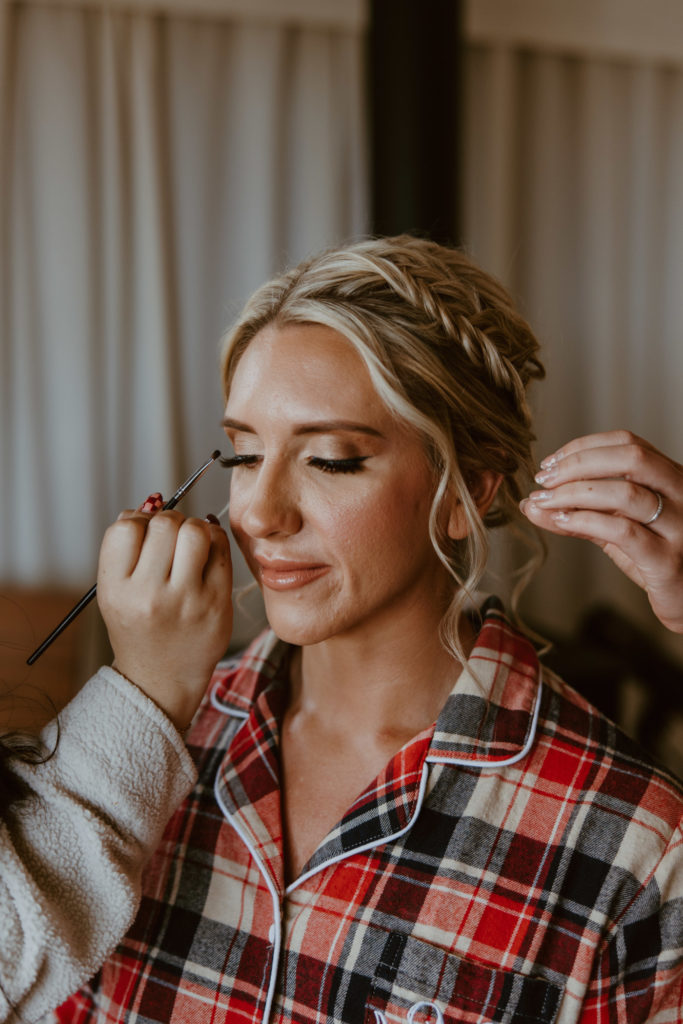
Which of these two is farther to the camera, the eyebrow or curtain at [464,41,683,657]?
curtain at [464,41,683,657]

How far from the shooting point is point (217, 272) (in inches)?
139

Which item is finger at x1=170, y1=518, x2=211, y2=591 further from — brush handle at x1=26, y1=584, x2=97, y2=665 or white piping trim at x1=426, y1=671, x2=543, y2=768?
white piping trim at x1=426, y1=671, x2=543, y2=768

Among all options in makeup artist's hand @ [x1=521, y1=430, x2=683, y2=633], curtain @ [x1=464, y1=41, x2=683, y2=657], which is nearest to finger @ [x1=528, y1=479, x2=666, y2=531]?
makeup artist's hand @ [x1=521, y1=430, x2=683, y2=633]

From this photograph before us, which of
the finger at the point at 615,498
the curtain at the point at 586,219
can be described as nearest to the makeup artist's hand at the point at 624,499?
the finger at the point at 615,498

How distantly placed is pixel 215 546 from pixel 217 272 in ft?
8.43

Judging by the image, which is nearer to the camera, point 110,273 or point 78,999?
point 78,999

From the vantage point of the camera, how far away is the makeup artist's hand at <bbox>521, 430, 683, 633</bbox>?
3.32 ft

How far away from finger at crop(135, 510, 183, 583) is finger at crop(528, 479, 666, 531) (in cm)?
45

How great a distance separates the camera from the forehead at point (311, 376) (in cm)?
117

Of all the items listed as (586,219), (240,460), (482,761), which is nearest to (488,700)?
(482,761)

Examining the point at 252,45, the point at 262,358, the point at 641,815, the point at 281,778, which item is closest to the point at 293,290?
the point at 262,358

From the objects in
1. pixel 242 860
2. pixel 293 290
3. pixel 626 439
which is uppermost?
pixel 293 290

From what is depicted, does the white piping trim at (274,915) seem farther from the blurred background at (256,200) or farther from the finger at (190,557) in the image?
the blurred background at (256,200)

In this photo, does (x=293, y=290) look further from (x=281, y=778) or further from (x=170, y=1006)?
(x=170, y=1006)
